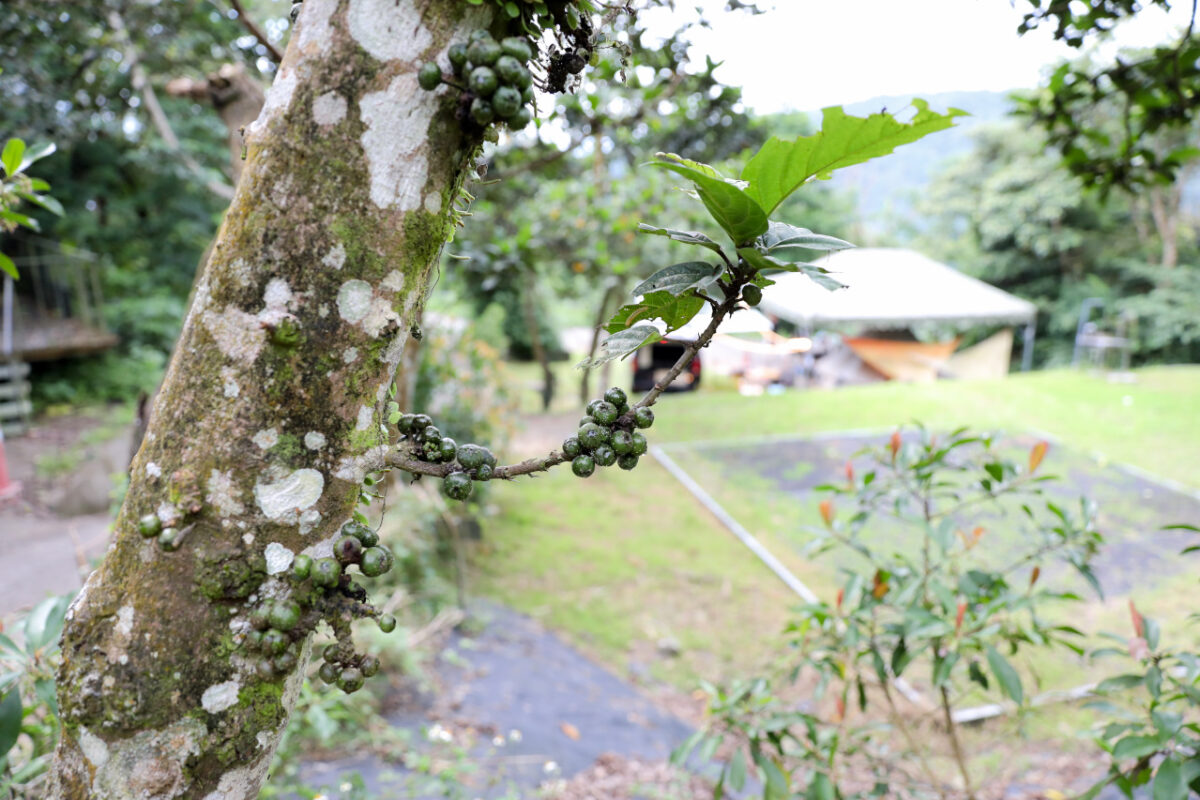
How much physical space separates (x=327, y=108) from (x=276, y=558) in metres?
0.45

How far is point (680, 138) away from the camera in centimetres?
441

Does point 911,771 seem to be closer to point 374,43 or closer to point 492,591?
point 492,591

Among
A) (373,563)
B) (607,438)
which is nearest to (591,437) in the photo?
(607,438)

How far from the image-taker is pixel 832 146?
25.4 inches

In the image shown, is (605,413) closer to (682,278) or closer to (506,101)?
(682,278)

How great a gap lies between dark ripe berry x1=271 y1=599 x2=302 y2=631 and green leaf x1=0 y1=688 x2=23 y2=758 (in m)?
0.74

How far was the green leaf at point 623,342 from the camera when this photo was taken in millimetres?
772

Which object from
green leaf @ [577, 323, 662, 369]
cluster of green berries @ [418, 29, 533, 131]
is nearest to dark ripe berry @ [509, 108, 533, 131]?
cluster of green berries @ [418, 29, 533, 131]

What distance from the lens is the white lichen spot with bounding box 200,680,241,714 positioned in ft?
2.33

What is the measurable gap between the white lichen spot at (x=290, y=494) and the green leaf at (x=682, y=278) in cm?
39

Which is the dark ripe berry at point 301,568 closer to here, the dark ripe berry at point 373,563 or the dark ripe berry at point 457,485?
the dark ripe berry at point 373,563

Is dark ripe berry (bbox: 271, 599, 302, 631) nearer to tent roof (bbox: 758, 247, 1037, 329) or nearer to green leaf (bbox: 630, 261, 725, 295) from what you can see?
green leaf (bbox: 630, 261, 725, 295)

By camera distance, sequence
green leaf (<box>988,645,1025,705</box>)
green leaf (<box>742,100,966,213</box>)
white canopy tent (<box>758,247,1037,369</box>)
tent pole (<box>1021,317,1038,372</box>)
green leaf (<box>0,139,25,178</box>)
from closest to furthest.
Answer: green leaf (<box>742,100,966,213</box>), green leaf (<box>0,139,25,178</box>), green leaf (<box>988,645,1025,705</box>), white canopy tent (<box>758,247,1037,369</box>), tent pole (<box>1021,317,1038,372</box>)

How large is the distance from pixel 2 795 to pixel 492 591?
3509 mm
